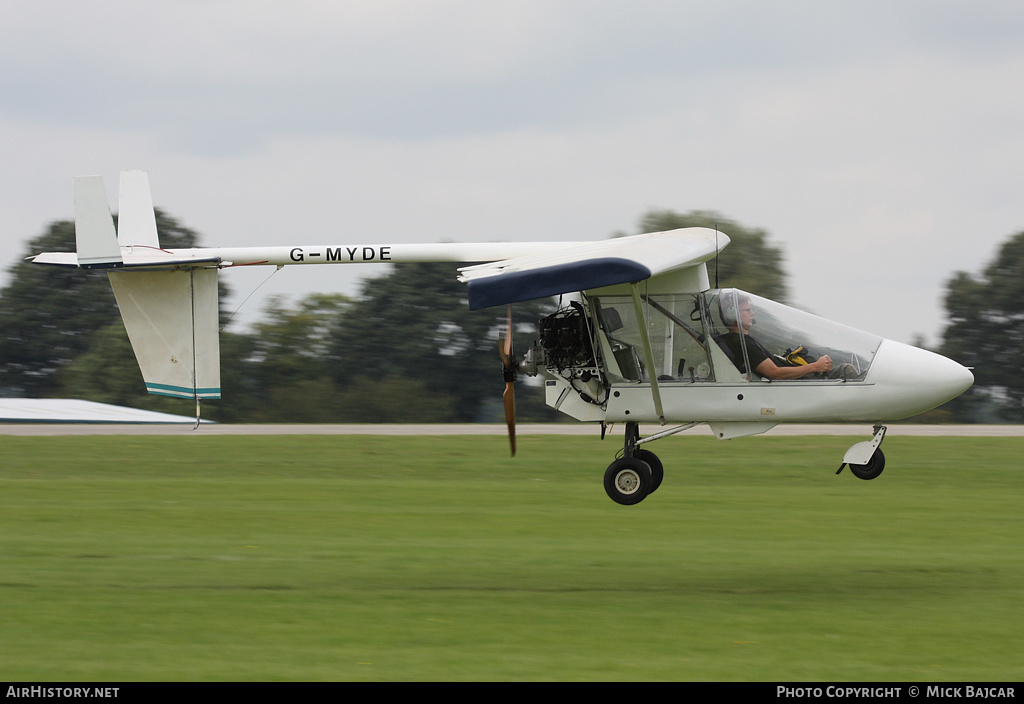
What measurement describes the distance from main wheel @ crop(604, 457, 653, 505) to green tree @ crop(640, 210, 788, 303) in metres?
40.7

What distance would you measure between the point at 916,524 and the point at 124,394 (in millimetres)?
43071

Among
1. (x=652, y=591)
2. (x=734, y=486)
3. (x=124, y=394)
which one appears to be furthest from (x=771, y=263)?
(x=652, y=591)

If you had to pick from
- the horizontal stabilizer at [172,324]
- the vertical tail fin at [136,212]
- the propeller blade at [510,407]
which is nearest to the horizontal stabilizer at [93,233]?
the horizontal stabilizer at [172,324]

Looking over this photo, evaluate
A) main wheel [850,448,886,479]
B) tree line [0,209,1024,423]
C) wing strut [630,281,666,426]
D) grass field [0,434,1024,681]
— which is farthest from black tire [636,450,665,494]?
tree line [0,209,1024,423]

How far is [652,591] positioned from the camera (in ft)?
33.4

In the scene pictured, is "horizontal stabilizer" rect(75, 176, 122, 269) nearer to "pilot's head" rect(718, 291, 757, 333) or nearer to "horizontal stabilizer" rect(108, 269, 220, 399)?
"horizontal stabilizer" rect(108, 269, 220, 399)

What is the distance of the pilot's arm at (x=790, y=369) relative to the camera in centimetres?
1387

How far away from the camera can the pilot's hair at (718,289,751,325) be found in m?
13.9

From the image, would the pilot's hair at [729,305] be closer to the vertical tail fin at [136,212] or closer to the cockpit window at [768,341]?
the cockpit window at [768,341]

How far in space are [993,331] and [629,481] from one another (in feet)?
150

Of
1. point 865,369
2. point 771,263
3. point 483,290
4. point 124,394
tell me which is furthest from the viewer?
point 771,263

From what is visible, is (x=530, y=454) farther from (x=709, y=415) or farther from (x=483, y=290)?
(x=483, y=290)

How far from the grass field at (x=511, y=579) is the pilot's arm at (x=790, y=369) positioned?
190 centimetres
